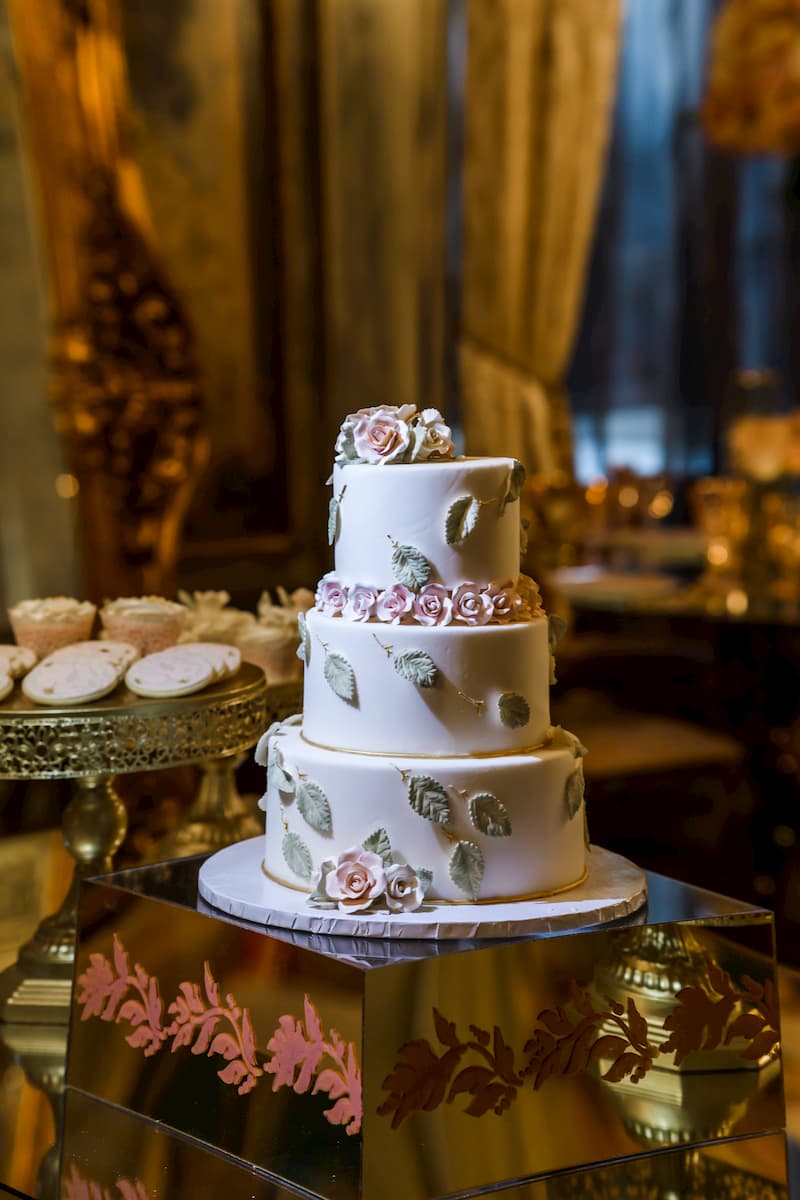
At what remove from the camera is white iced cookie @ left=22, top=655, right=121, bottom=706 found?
71.5 inches

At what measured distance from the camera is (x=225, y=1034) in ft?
4.95

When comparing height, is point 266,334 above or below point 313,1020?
→ above

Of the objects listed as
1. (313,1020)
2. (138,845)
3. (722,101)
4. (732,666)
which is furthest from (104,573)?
(313,1020)

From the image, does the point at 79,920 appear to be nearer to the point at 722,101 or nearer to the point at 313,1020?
the point at 313,1020

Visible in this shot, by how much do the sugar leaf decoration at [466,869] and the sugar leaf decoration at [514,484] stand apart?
0.36 m

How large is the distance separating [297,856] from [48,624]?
0.66 m

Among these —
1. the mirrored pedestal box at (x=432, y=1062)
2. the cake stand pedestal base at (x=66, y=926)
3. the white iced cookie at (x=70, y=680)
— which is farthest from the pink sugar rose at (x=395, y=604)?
the cake stand pedestal base at (x=66, y=926)

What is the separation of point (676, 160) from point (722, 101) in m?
1.45

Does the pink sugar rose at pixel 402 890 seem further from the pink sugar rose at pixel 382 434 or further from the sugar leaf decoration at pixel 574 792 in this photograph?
the pink sugar rose at pixel 382 434

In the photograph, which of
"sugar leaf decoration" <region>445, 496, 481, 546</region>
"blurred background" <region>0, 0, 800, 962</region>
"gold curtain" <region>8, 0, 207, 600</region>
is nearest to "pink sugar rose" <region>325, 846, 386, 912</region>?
"sugar leaf decoration" <region>445, 496, 481, 546</region>

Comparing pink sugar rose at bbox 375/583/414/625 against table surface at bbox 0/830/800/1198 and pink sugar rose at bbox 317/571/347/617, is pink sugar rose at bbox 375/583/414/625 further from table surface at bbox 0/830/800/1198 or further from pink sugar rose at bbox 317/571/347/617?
table surface at bbox 0/830/800/1198

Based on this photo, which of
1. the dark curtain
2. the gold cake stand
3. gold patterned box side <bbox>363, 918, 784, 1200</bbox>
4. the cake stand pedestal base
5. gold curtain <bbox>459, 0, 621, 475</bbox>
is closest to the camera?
gold patterned box side <bbox>363, 918, 784, 1200</bbox>

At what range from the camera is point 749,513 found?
4539 mm

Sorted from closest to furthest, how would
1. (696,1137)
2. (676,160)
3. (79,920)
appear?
1. (696,1137)
2. (79,920)
3. (676,160)
